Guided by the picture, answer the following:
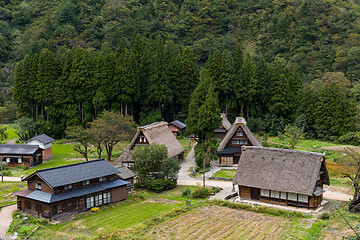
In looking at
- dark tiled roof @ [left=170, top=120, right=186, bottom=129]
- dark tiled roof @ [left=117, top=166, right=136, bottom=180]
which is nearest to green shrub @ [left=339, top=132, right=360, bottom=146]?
dark tiled roof @ [left=170, top=120, right=186, bottom=129]

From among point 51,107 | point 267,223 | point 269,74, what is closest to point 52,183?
point 267,223

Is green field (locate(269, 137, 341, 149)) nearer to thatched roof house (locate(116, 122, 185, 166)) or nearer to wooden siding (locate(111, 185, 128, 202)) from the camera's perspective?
thatched roof house (locate(116, 122, 185, 166))

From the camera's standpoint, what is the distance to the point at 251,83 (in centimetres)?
5541

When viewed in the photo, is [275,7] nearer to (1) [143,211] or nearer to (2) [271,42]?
(2) [271,42]

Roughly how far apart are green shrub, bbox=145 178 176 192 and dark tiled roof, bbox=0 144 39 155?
1749 centimetres

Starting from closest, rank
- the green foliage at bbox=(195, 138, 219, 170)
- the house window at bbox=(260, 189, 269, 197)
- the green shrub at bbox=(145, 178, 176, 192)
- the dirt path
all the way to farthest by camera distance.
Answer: the dirt path
the house window at bbox=(260, 189, 269, 197)
the green shrub at bbox=(145, 178, 176, 192)
the green foliage at bbox=(195, 138, 219, 170)

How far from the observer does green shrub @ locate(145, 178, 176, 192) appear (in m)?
34.1

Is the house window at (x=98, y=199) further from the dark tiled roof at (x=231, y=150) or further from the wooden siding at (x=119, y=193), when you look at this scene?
the dark tiled roof at (x=231, y=150)

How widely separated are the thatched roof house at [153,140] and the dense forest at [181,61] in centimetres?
677

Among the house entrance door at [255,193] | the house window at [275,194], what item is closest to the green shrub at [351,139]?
the house window at [275,194]

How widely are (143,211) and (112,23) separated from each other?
6011 centimetres

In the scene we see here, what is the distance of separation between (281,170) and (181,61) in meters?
32.6

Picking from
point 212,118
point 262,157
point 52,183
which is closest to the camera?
point 52,183

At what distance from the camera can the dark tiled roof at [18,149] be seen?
4412 centimetres
